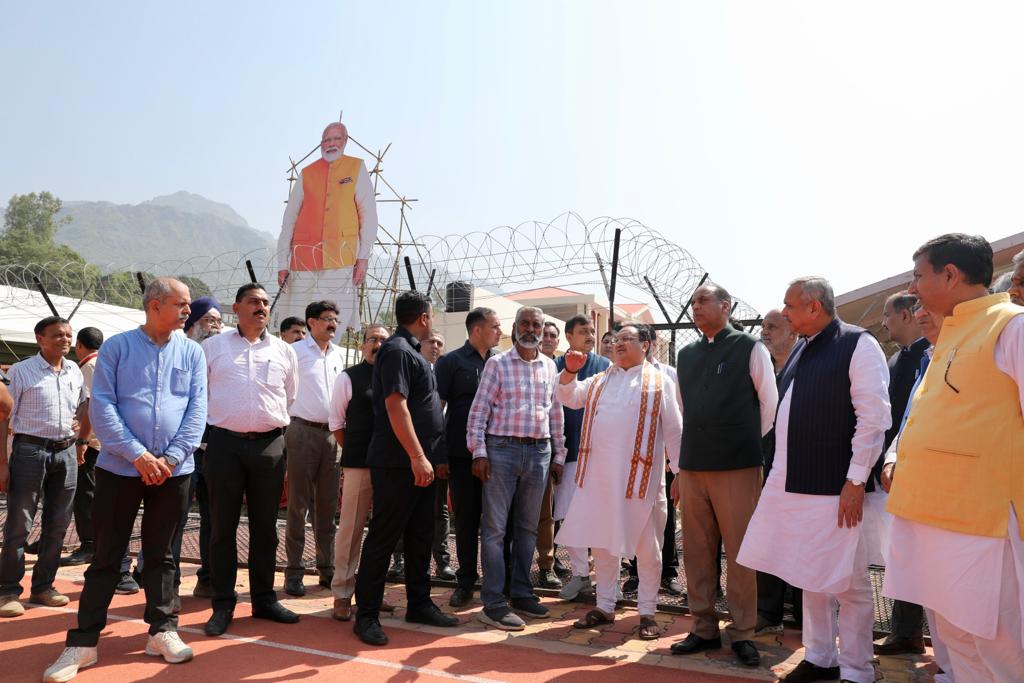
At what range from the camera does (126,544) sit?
426 cm

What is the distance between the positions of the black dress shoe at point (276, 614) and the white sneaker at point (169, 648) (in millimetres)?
807

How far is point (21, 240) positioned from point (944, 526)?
8758 centimetres

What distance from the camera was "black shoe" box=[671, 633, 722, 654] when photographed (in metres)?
4.53

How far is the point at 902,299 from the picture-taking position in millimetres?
5129

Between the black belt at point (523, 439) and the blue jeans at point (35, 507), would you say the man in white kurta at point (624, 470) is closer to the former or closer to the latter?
the black belt at point (523, 439)

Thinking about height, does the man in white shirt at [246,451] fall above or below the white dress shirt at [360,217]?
below

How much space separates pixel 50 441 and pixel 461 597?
3.25 m

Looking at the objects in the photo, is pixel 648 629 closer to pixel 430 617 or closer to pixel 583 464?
pixel 583 464

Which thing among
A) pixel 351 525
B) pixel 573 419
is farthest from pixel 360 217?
pixel 351 525

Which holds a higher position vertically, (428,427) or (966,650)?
(428,427)

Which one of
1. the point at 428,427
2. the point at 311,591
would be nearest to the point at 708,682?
the point at 428,427

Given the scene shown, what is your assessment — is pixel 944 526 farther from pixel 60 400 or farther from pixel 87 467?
pixel 87 467

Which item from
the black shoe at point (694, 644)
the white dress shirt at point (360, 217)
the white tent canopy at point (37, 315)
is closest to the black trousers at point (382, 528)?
the black shoe at point (694, 644)

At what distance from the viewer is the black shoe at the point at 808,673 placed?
160 inches
